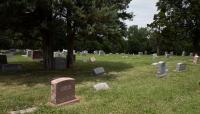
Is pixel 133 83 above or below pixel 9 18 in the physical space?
below

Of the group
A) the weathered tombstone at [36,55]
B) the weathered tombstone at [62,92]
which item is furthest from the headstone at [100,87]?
the weathered tombstone at [36,55]

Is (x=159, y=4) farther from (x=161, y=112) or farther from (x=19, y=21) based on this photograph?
(x=161, y=112)

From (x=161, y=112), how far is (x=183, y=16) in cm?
2864

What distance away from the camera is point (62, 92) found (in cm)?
1092

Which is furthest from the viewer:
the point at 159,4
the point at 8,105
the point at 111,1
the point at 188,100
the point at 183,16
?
the point at 159,4

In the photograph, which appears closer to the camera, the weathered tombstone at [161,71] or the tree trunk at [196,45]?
the weathered tombstone at [161,71]

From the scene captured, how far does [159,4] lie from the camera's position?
40.1m

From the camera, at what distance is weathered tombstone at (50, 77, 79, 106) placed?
10.7 metres

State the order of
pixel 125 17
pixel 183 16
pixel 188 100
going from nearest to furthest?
pixel 188 100
pixel 125 17
pixel 183 16

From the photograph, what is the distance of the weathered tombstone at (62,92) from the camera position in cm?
1072

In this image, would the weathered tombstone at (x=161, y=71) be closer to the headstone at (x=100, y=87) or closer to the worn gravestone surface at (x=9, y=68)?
the headstone at (x=100, y=87)

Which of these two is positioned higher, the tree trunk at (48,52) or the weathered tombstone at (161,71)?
the tree trunk at (48,52)

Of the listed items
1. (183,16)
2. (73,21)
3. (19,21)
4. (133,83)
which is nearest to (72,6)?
(73,21)

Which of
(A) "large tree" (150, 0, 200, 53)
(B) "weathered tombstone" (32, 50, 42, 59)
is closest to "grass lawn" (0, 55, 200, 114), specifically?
(B) "weathered tombstone" (32, 50, 42, 59)
